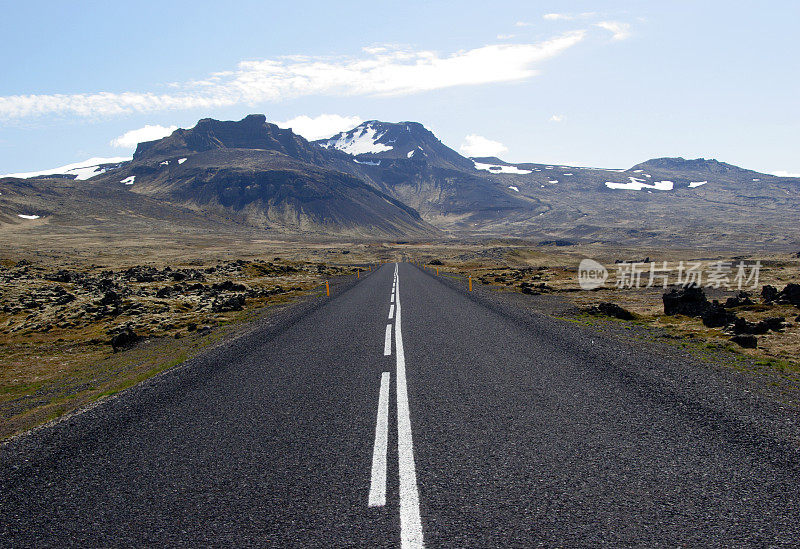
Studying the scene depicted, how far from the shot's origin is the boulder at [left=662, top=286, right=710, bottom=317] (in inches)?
596

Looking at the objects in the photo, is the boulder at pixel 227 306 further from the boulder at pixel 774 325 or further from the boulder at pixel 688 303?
the boulder at pixel 774 325

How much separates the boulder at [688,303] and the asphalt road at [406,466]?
932 cm

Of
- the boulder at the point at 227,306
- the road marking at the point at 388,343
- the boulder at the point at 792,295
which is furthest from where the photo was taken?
the boulder at the point at 227,306

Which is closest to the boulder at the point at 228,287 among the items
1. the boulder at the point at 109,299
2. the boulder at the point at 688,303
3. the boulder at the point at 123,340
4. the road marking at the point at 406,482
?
the boulder at the point at 109,299

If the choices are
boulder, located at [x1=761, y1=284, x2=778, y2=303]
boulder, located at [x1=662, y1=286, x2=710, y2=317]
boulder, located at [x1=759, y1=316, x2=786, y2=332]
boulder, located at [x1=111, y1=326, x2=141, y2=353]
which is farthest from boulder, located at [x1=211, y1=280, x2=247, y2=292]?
boulder, located at [x1=761, y1=284, x2=778, y2=303]

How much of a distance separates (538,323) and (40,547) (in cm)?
1217

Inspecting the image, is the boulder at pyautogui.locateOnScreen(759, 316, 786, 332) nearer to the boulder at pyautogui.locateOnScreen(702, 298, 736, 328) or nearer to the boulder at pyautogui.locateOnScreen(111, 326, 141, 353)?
the boulder at pyautogui.locateOnScreen(702, 298, 736, 328)

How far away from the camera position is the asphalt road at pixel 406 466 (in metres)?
3.58

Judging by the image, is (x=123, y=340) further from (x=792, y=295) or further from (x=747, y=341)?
(x=792, y=295)

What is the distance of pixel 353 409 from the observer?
6297 mm

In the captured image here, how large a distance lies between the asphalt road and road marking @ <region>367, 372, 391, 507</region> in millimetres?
28

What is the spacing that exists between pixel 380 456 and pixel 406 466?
1.23 ft

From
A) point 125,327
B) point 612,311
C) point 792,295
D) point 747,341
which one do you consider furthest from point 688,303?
point 125,327

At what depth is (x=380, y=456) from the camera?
15.7ft
